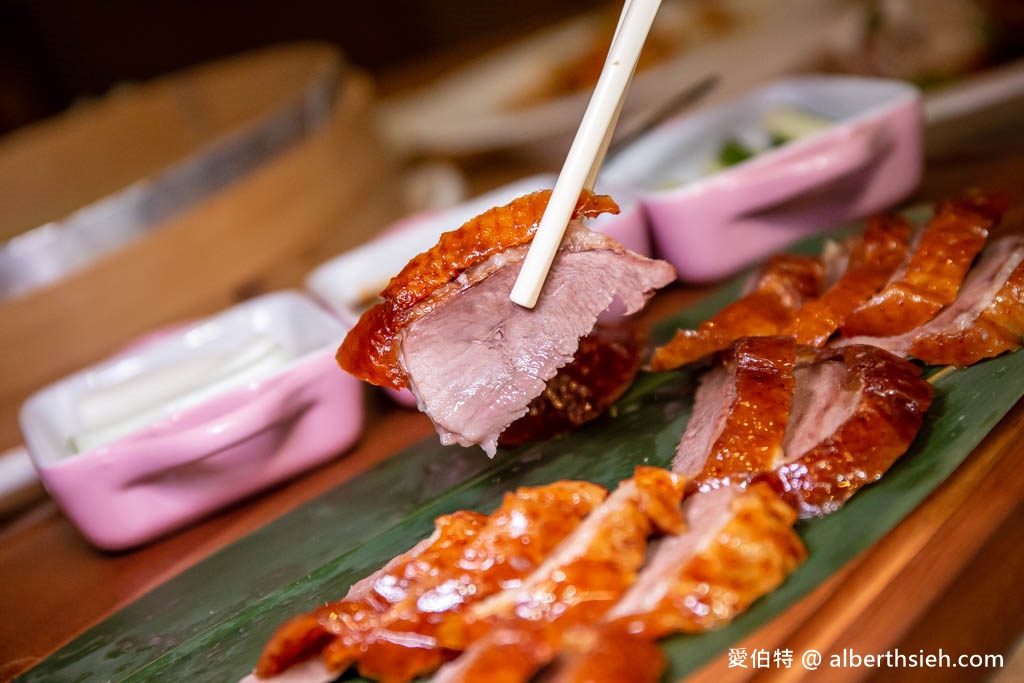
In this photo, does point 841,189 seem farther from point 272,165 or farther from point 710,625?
point 272,165

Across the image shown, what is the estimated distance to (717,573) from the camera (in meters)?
1.45

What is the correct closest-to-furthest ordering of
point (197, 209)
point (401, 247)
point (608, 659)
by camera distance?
1. point (608, 659)
2. point (401, 247)
3. point (197, 209)

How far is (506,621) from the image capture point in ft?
4.86

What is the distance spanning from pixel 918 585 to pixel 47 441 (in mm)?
2070

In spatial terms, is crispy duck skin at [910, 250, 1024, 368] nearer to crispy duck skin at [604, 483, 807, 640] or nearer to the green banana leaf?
the green banana leaf

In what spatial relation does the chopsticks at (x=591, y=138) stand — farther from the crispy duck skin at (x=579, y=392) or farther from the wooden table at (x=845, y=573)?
the wooden table at (x=845, y=573)

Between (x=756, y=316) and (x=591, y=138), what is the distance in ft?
2.34

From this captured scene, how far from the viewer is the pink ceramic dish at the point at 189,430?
2160 millimetres

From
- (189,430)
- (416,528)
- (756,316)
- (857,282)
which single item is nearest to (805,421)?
(756,316)

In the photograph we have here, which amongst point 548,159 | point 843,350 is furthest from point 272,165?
point 843,350

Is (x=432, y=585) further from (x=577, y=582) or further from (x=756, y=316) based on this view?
(x=756, y=316)

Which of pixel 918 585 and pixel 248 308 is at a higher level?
pixel 248 308

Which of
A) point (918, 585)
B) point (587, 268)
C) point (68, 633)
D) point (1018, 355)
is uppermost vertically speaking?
point (587, 268)

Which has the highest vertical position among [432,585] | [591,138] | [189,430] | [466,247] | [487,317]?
[591,138]
